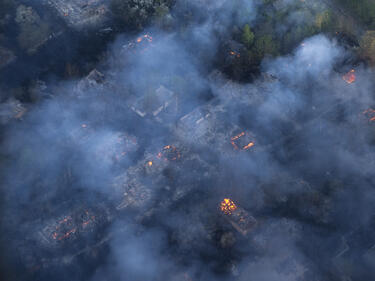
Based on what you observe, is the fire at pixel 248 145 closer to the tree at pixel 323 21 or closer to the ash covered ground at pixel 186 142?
the ash covered ground at pixel 186 142

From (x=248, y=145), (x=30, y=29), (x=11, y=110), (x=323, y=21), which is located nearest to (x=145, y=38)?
(x=30, y=29)

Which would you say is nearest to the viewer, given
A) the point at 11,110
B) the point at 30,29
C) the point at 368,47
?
the point at 11,110

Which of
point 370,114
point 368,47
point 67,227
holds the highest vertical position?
point 368,47

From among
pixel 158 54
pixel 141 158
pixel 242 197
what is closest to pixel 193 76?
→ pixel 158 54

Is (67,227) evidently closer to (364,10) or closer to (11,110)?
(11,110)

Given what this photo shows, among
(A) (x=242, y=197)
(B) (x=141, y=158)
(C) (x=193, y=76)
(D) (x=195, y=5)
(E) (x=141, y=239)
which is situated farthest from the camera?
(D) (x=195, y=5)

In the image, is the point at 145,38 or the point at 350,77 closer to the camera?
the point at 350,77

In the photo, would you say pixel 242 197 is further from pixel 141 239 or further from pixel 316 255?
pixel 141 239

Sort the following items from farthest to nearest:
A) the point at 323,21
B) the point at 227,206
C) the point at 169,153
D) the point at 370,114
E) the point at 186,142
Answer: the point at 323,21 < the point at 370,114 < the point at 186,142 < the point at 169,153 < the point at 227,206
